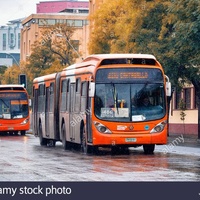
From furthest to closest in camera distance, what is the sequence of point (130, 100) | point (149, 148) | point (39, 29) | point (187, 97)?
point (39, 29), point (187, 97), point (149, 148), point (130, 100)

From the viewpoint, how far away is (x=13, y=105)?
206 ft

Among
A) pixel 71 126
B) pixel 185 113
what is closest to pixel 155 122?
pixel 71 126

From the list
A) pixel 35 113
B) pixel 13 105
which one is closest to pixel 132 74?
pixel 35 113

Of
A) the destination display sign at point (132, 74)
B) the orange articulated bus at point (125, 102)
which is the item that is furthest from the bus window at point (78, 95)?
the destination display sign at point (132, 74)

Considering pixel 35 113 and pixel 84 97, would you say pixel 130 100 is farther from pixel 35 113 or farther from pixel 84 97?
pixel 35 113

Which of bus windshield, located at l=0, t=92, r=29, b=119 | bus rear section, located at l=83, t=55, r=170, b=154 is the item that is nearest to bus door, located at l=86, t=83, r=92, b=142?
bus rear section, located at l=83, t=55, r=170, b=154

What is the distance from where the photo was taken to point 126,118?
31391 millimetres

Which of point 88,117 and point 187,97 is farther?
point 187,97

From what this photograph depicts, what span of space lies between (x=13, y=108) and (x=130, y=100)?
3211cm

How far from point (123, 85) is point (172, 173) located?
10365 millimetres

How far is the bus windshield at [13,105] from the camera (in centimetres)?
6251

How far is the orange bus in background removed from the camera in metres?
62.5

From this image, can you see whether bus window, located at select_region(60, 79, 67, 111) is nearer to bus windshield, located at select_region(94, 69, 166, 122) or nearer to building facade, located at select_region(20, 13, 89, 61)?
bus windshield, located at select_region(94, 69, 166, 122)

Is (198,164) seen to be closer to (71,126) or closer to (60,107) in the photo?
(71,126)
